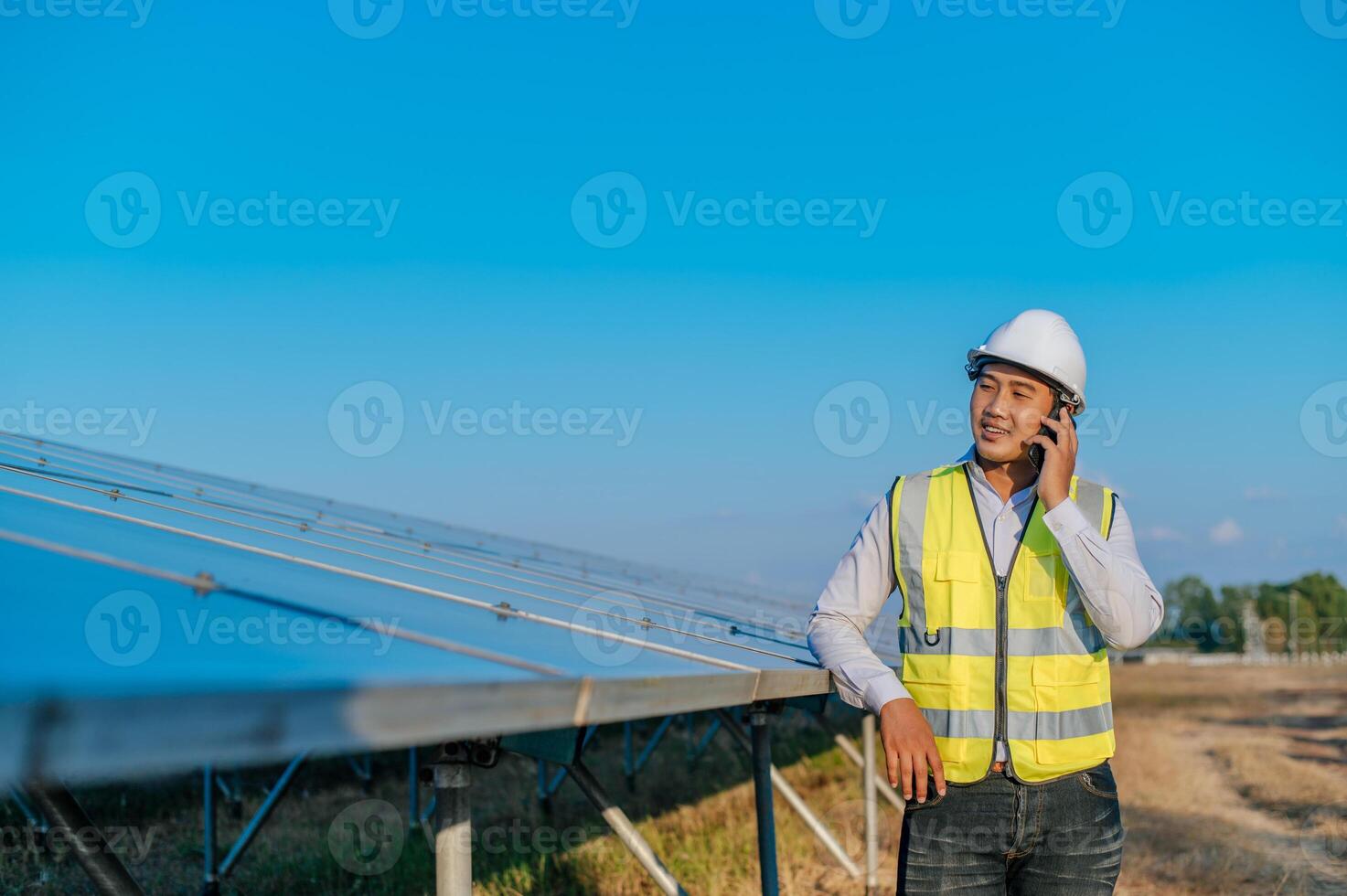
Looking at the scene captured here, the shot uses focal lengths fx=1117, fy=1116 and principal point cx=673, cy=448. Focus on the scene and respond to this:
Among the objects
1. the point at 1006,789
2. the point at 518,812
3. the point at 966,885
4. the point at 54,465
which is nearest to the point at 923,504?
the point at 1006,789

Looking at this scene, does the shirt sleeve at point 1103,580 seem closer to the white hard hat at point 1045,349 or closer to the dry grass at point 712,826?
the white hard hat at point 1045,349

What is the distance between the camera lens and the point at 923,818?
3371mm

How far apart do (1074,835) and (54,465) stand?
19.9 ft

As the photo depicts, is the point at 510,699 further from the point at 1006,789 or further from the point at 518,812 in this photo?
the point at 518,812

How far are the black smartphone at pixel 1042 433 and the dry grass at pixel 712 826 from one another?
17.0 ft

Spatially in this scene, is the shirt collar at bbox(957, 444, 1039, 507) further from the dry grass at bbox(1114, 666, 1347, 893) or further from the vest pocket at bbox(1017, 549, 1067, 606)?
the dry grass at bbox(1114, 666, 1347, 893)

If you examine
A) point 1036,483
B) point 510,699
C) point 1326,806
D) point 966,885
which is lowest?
point 1326,806

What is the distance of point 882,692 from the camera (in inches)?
131

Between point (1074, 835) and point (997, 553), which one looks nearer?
point (1074, 835)

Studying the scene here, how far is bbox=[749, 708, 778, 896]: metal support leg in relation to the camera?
16.9 feet

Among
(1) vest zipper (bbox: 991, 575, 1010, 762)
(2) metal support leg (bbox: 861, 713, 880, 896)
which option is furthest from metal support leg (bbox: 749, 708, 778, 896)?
(2) metal support leg (bbox: 861, 713, 880, 896)

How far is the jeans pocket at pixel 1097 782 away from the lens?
3.34 m

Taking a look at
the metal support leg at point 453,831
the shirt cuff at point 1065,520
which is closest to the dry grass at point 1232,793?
the shirt cuff at point 1065,520

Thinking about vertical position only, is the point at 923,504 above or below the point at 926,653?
above
